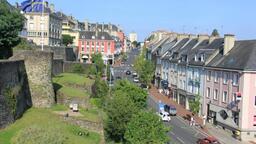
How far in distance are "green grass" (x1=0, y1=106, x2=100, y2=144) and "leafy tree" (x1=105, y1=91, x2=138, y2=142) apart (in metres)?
4.82

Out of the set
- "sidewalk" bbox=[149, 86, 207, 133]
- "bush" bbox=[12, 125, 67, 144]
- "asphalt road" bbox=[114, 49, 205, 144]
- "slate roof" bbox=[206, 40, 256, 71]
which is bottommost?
"asphalt road" bbox=[114, 49, 205, 144]

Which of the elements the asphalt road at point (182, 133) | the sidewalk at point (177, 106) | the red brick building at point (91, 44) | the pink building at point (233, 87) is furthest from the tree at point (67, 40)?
the asphalt road at point (182, 133)

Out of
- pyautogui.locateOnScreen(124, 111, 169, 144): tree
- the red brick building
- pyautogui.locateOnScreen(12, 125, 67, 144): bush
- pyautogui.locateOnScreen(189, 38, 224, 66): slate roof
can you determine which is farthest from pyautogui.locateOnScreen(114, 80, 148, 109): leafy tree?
the red brick building

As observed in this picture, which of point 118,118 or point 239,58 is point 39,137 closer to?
point 118,118

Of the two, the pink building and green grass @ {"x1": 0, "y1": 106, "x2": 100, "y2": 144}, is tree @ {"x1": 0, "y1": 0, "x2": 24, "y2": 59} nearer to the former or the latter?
green grass @ {"x1": 0, "y1": 106, "x2": 100, "y2": 144}

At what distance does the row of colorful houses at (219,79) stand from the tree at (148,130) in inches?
848

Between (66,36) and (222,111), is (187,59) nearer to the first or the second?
(222,111)

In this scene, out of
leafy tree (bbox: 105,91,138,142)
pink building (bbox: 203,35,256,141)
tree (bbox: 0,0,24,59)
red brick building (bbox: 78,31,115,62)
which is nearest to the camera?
leafy tree (bbox: 105,91,138,142)

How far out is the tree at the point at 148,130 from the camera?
35344 millimetres

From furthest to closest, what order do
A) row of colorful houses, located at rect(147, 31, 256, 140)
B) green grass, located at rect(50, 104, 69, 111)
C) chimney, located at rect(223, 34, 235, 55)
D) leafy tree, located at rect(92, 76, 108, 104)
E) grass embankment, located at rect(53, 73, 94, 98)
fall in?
1. chimney, located at rect(223, 34, 235, 55)
2. leafy tree, located at rect(92, 76, 108, 104)
3. row of colorful houses, located at rect(147, 31, 256, 140)
4. grass embankment, located at rect(53, 73, 94, 98)
5. green grass, located at rect(50, 104, 69, 111)

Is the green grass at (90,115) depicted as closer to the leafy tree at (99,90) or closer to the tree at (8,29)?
the leafy tree at (99,90)

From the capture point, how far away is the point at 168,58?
9088 centimetres

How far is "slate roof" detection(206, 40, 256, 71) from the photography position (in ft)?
183

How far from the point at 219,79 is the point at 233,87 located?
4.83m
